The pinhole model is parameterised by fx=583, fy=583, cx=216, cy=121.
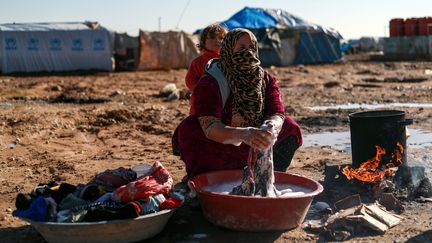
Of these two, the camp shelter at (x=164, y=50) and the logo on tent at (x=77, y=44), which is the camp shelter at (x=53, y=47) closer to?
the logo on tent at (x=77, y=44)

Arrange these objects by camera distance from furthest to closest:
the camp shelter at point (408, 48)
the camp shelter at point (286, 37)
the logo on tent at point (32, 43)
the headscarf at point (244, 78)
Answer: the camp shelter at point (408, 48) < the camp shelter at point (286, 37) < the logo on tent at point (32, 43) < the headscarf at point (244, 78)

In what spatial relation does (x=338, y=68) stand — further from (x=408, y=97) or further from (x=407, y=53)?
(x=408, y=97)

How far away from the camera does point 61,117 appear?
9.91 metres

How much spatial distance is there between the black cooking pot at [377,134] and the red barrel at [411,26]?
1067 inches

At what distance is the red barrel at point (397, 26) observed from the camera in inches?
1205

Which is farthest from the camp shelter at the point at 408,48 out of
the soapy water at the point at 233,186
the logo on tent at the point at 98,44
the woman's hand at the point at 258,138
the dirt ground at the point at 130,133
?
A: the woman's hand at the point at 258,138

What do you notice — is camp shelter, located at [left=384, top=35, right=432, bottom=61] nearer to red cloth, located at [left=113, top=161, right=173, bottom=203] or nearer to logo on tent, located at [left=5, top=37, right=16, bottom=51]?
logo on tent, located at [left=5, top=37, right=16, bottom=51]

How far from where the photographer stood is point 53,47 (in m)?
23.1

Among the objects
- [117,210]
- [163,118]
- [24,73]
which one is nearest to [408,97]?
[163,118]

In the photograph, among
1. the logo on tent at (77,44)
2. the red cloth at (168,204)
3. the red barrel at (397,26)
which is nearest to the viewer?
the red cloth at (168,204)

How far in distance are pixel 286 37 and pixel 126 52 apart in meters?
7.82

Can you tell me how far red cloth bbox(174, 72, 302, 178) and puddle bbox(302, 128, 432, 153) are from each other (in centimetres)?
286

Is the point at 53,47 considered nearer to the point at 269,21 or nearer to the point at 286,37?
the point at 269,21

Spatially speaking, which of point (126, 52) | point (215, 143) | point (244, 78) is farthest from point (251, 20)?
point (244, 78)
